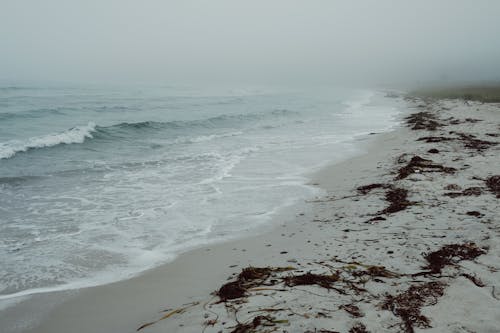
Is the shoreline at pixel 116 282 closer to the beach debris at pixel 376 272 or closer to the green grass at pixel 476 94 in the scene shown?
the beach debris at pixel 376 272

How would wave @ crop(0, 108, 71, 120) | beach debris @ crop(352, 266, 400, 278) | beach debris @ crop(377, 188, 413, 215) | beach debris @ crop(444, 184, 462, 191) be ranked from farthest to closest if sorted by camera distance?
wave @ crop(0, 108, 71, 120) → beach debris @ crop(444, 184, 462, 191) → beach debris @ crop(377, 188, 413, 215) → beach debris @ crop(352, 266, 400, 278)

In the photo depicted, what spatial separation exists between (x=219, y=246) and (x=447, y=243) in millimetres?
3588

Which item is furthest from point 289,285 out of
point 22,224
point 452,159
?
point 452,159

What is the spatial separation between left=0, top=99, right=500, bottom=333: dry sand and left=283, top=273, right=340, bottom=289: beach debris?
13 mm

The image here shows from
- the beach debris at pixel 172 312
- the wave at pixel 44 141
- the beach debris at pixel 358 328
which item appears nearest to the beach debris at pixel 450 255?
the beach debris at pixel 358 328

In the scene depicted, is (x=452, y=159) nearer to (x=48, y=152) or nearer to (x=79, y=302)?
(x=79, y=302)

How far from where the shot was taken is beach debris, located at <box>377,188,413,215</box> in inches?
256

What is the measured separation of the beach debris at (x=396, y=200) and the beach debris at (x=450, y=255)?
179cm

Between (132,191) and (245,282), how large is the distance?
6.40m

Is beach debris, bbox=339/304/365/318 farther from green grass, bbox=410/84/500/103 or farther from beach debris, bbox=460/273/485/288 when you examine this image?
green grass, bbox=410/84/500/103

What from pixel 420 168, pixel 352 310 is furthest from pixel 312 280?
pixel 420 168

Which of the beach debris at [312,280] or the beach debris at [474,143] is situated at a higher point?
the beach debris at [474,143]

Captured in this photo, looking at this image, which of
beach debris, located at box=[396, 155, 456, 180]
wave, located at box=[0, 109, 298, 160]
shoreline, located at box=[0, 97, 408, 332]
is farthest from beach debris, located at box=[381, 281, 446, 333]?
wave, located at box=[0, 109, 298, 160]

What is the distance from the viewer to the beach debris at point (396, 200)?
6513 millimetres
